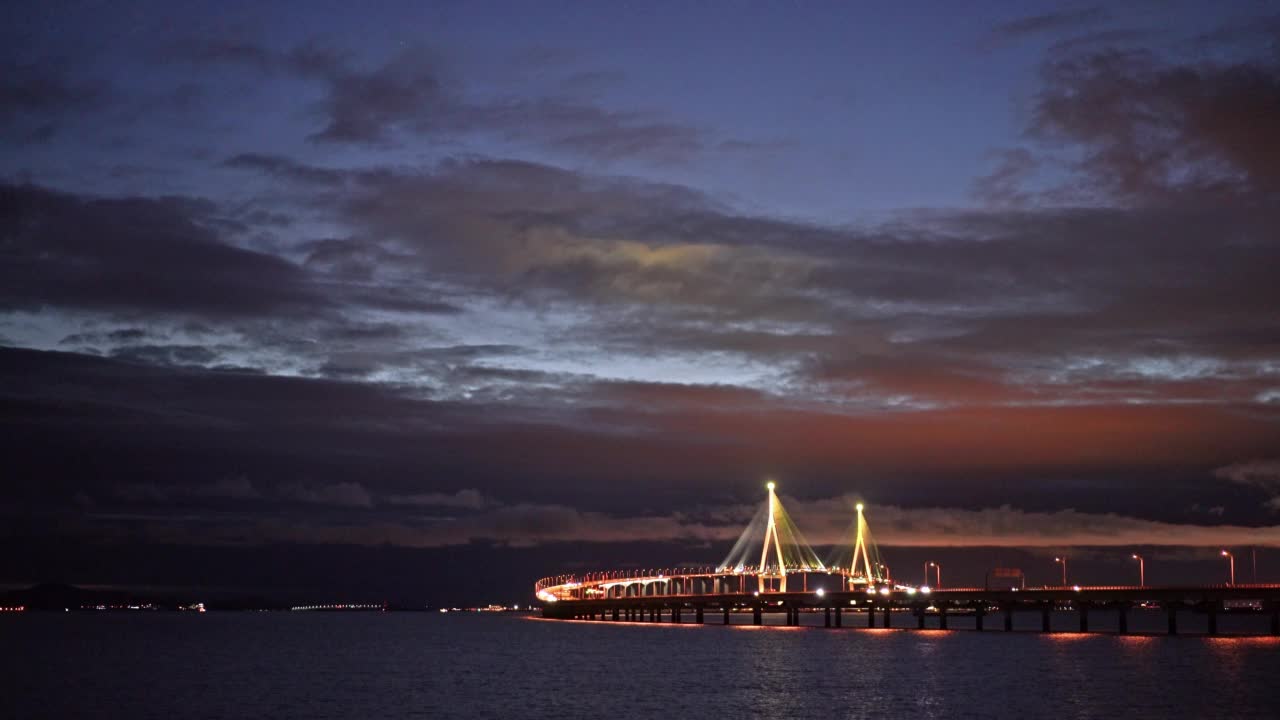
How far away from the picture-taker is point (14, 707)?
97625 millimetres

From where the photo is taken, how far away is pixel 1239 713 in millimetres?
88312

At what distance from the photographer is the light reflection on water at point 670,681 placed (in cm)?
9350

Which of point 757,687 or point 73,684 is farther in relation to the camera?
point 73,684

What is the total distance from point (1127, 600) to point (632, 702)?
110814 mm

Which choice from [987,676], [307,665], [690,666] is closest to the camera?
[987,676]

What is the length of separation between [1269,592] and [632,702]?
103093 millimetres

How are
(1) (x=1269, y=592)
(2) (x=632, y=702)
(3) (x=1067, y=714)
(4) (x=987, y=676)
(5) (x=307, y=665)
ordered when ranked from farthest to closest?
(1) (x=1269, y=592), (5) (x=307, y=665), (4) (x=987, y=676), (2) (x=632, y=702), (3) (x=1067, y=714)

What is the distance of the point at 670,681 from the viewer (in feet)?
380

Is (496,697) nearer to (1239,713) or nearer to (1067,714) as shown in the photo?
(1067,714)

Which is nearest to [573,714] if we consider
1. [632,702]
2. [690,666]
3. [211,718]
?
[632,702]

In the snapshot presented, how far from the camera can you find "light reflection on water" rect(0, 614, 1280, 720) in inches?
3681

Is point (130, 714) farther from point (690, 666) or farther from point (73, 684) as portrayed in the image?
point (690, 666)

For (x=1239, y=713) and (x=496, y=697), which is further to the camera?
(x=496, y=697)

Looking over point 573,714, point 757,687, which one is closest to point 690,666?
point 757,687
